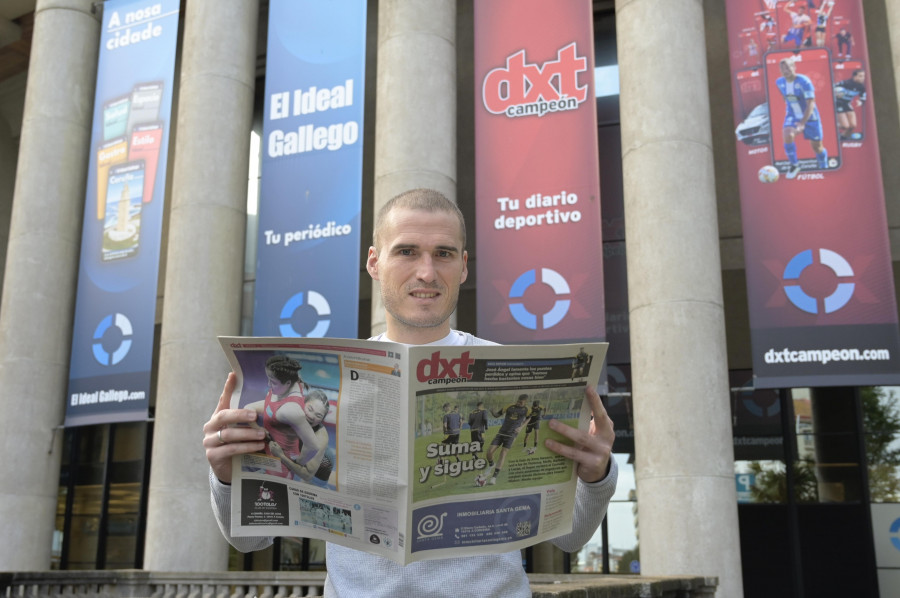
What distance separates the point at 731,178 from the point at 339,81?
23.8ft

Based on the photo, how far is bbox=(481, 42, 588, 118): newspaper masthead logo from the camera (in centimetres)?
1217

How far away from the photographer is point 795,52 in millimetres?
11516

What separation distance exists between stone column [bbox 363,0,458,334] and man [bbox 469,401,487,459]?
972 centimetres

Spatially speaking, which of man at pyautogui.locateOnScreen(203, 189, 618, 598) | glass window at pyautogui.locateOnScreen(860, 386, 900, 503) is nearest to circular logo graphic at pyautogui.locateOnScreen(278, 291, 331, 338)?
man at pyautogui.locateOnScreen(203, 189, 618, 598)

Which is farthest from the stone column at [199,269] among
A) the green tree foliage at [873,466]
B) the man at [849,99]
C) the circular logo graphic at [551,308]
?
the green tree foliage at [873,466]

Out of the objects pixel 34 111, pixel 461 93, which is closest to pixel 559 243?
pixel 461 93

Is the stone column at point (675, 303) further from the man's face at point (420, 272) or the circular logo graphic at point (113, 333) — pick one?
the man's face at point (420, 272)

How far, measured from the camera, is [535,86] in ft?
40.6

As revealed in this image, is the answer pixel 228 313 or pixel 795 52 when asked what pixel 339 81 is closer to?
pixel 228 313

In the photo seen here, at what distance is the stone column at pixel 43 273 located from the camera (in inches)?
560

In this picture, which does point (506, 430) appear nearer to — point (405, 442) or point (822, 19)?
point (405, 442)

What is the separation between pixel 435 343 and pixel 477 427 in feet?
1.04

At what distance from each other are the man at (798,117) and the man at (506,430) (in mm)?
10033

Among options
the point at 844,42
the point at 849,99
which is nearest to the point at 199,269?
the point at 849,99
